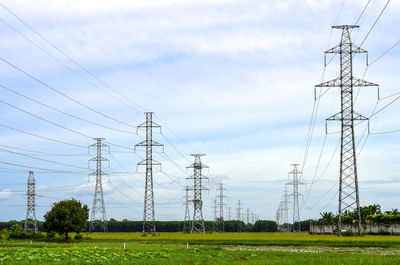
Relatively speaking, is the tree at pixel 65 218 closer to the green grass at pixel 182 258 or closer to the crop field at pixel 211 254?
the crop field at pixel 211 254

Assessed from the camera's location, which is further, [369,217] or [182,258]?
[369,217]

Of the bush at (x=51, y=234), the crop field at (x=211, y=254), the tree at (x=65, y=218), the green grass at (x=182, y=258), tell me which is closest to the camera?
the green grass at (x=182, y=258)

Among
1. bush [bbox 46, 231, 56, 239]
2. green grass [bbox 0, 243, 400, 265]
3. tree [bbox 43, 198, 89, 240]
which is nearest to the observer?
green grass [bbox 0, 243, 400, 265]

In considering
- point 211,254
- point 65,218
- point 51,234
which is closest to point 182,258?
point 211,254

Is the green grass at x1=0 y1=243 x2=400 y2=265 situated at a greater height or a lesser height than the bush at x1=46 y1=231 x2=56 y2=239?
greater

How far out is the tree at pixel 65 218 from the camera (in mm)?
92938

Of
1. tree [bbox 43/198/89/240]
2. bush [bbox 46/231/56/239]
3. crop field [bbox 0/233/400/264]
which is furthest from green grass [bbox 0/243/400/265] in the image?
bush [bbox 46/231/56/239]

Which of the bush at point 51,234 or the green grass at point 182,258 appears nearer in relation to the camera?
the green grass at point 182,258

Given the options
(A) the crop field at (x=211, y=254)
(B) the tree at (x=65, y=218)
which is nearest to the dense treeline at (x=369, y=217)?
(A) the crop field at (x=211, y=254)

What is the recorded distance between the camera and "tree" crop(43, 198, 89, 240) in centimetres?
9294

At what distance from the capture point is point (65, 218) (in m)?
93.6

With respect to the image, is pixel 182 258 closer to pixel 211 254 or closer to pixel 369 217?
pixel 211 254

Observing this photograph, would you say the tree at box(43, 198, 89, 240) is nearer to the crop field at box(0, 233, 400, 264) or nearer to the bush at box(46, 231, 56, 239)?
the bush at box(46, 231, 56, 239)

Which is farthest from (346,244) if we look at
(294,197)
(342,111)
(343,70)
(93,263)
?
(294,197)
